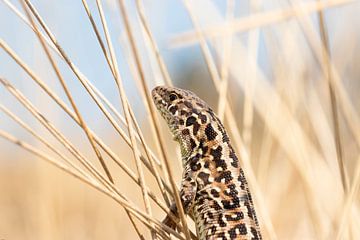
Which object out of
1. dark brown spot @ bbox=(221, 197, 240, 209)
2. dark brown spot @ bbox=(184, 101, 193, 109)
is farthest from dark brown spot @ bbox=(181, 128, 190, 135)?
dark brown spot @ bbox=(221, 197, 240, 209)

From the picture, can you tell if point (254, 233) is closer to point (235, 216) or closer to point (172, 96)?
point (235, 216)

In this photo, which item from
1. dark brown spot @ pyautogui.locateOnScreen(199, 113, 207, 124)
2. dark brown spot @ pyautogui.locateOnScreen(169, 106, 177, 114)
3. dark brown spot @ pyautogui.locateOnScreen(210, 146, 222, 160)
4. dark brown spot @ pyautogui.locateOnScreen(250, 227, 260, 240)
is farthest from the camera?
dark brown spot @ pyautogui.locateOnScreen(169, 106, 177, 114)

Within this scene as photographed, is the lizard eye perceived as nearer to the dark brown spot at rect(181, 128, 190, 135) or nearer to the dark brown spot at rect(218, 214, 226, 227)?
the dark brown spot at rect(181, 128, 190, 135)

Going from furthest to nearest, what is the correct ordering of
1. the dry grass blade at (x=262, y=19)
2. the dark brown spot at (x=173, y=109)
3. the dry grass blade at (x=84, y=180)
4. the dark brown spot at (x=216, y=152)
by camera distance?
the dark brown spot at (x=173, y=109) < the dark brown spot at (x=216, y=152) < the dry grass blade at (x=262, y=19) < the dry grass blade at (x=84, y=180)

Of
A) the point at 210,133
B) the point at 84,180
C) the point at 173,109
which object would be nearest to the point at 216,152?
the point at 210,133

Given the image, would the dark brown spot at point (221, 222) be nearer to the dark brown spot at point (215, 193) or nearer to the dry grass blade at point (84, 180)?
the dark brown spot at point (215, 193)

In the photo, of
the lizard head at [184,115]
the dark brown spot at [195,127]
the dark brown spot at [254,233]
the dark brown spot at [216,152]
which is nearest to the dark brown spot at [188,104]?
the lizard head at [184,115]
